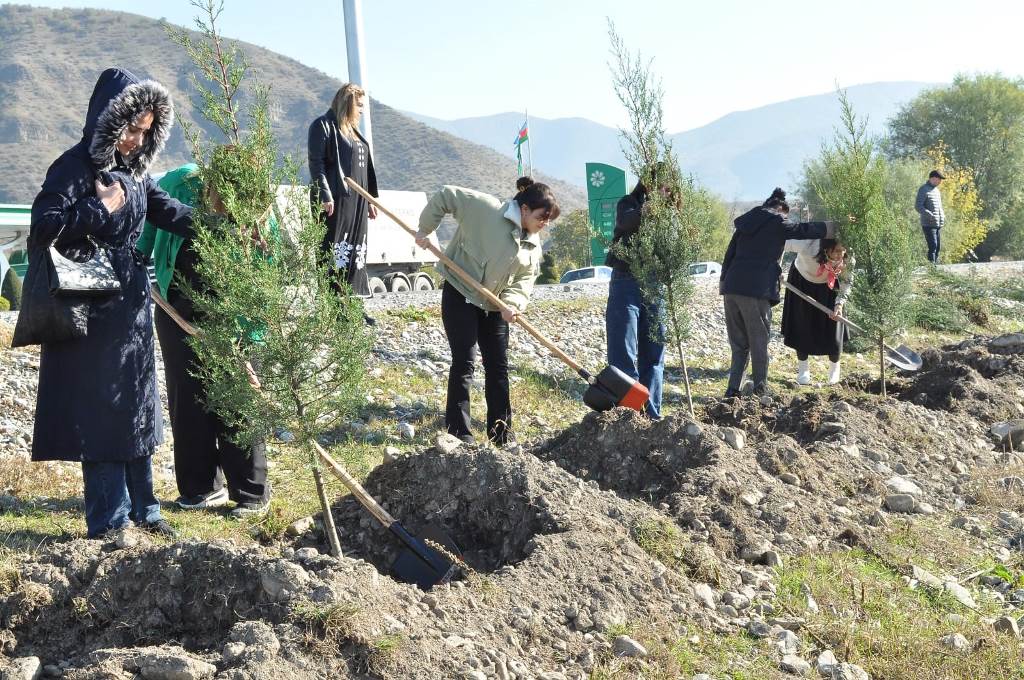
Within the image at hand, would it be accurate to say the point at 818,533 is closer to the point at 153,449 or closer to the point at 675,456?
the point at 675,456

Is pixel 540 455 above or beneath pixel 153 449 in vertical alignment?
beneath

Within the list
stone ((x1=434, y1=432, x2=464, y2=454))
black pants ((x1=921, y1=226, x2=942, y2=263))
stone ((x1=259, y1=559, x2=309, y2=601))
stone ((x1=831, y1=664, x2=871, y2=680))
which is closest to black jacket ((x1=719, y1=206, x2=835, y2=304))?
stone ((x1=434, y1=432, x2=464, y2=454))

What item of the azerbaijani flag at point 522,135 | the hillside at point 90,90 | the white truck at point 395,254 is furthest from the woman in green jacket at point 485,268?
the hillside at point 90,90

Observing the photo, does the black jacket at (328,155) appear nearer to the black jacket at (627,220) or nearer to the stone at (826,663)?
the black jacket at (627,220)

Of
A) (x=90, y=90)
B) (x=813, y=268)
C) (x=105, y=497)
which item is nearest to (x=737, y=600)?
(x=105, y=497)

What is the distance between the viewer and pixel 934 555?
463 centimetres

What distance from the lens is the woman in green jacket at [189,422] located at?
15.4 feet

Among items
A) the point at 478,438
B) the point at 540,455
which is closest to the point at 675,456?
the point at 540,455

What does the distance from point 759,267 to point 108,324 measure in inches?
218

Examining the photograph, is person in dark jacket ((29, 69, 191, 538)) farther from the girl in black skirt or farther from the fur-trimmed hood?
the girl in black skirt

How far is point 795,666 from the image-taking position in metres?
3.44

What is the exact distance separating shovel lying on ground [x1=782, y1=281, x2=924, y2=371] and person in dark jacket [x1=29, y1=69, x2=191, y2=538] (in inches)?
258

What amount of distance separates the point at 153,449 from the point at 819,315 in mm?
7151

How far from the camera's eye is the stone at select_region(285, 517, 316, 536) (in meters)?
4.54
